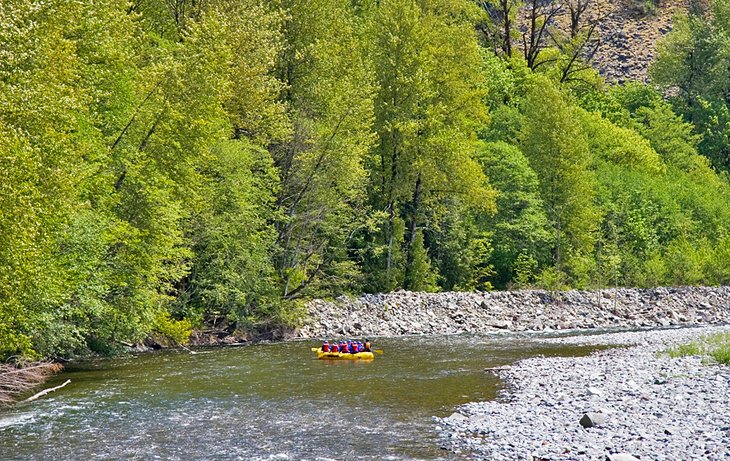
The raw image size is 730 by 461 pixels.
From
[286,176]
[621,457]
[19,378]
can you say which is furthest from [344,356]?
[621,457]

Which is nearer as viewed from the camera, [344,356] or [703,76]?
[344,356]

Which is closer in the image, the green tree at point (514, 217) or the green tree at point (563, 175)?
the green tree at point (514, 217)

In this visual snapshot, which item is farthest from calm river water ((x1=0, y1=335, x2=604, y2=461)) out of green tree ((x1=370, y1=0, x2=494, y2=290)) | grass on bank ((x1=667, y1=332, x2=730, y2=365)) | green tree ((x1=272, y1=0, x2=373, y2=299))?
green tree ((x1=370, y1=0, x2=494, y2=290))

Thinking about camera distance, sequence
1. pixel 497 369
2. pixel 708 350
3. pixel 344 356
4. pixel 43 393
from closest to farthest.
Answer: pixel 43 393 → pixel 497 369 → pixel 708 350 → pixel 344 356

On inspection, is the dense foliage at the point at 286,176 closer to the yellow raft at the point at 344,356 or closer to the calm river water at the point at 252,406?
the calm river water at the point at 252,406

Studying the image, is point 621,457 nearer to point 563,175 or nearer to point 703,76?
point 563,175

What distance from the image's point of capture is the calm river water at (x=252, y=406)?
15.7 m

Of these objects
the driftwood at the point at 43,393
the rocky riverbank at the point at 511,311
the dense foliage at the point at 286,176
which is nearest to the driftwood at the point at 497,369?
the dense foliage at the point at 286,176

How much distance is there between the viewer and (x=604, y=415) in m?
16.3

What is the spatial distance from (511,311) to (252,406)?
2578 centimetres

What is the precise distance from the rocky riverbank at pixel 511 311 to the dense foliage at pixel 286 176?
5.37 feet

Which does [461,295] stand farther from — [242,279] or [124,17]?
[124,17]

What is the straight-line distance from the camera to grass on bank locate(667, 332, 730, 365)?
75.8 feet

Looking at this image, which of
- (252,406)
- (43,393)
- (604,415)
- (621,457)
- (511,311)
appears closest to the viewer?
(621,457)
